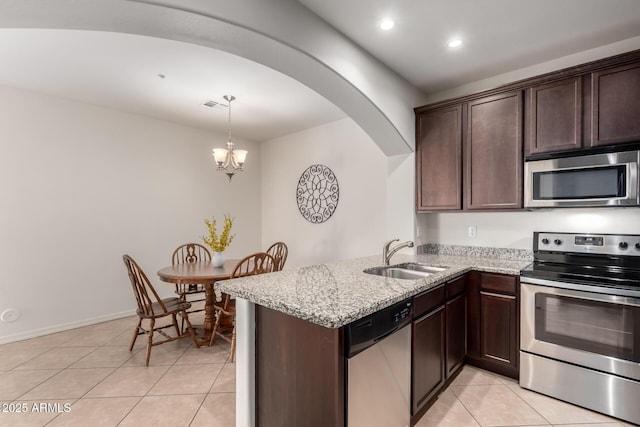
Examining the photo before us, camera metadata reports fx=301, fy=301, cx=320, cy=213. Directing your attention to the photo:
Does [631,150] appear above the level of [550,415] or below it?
above

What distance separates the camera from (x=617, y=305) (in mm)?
1899

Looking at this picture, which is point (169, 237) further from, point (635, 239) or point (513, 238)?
point (635, 239)

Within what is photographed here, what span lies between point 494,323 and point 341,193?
249 centimetres

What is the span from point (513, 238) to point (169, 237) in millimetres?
4346

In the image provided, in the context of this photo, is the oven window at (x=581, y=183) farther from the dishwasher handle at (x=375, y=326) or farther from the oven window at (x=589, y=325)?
the dishwasher handle at (x=375, y=326)

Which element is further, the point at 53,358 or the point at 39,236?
the point at 39,236

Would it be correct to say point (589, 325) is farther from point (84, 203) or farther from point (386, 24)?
point (84, 203)

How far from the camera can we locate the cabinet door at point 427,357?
1813 mm

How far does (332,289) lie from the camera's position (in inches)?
67.1

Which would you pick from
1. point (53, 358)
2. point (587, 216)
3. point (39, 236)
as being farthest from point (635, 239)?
point (39, 236)

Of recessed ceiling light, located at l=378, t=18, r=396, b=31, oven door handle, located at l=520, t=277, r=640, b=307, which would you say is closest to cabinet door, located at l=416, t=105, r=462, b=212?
oven door handle, located at l=520, t=277, r=640, b=307

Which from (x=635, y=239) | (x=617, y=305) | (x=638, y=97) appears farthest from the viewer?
(x=635, y=239)

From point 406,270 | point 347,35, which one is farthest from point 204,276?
point 347,35

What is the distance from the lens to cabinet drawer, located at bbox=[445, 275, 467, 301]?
7.29 feet
